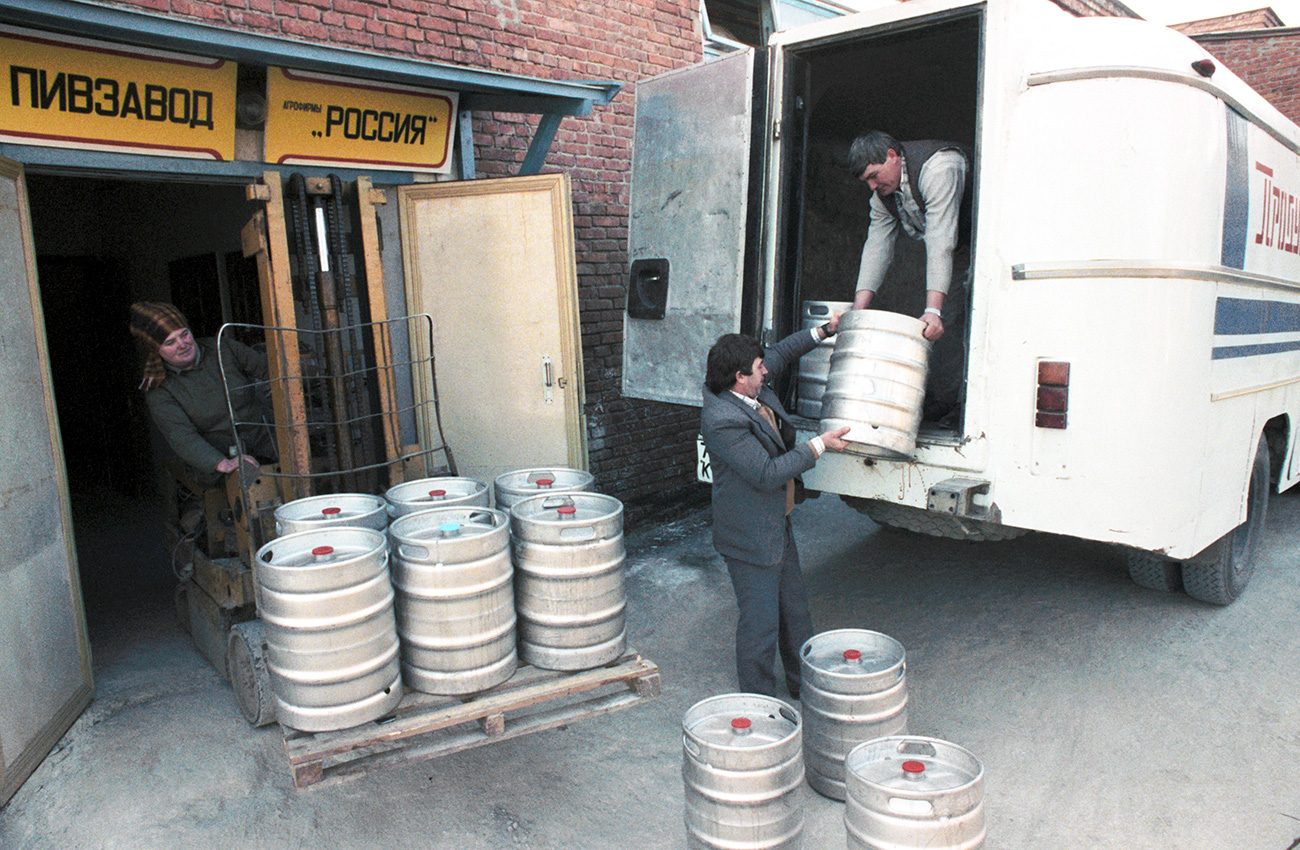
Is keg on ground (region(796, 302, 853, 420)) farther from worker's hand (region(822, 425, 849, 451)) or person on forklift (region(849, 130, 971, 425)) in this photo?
worker's hand (region(822, 425, 849, 451))

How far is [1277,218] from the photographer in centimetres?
457

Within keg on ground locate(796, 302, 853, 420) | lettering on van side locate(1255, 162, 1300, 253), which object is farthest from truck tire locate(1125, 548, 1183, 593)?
keg on ground locate(796, 302, 853, 420)

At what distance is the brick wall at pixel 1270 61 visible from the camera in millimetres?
13664

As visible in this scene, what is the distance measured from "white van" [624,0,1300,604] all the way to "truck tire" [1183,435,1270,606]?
0.03 meters

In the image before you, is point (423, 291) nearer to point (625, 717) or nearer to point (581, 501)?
point (581, 501)

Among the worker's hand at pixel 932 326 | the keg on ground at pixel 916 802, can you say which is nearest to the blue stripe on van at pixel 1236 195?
the worker's hand at pixel 932 326

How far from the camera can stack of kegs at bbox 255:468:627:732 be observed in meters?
2.76

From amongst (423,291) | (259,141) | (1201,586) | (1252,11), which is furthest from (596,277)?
(1252,11)

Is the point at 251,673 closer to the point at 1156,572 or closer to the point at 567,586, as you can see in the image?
the point at 567,586

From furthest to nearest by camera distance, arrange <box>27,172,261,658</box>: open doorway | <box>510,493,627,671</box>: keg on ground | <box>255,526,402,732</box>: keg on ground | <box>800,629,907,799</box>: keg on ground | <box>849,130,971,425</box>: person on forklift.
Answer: <box>27,172,261,658</box>: open doorway → <box>849,130,971,425</box>: person on forklift → <box>800,629,907,799</box>: keg on ground → <box>510,493,627,671</box>: keg on ground → <box>255,526,402,732</box>: keg on ground

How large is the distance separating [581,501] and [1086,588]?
11.9ft

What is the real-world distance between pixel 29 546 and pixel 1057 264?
177 inches

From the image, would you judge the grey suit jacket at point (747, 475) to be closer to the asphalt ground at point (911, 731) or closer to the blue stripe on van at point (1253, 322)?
the asphalt ground at point (911, 731)

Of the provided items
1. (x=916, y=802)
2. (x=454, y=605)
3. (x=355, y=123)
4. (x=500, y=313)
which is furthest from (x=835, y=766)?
(x=355, y=123)
